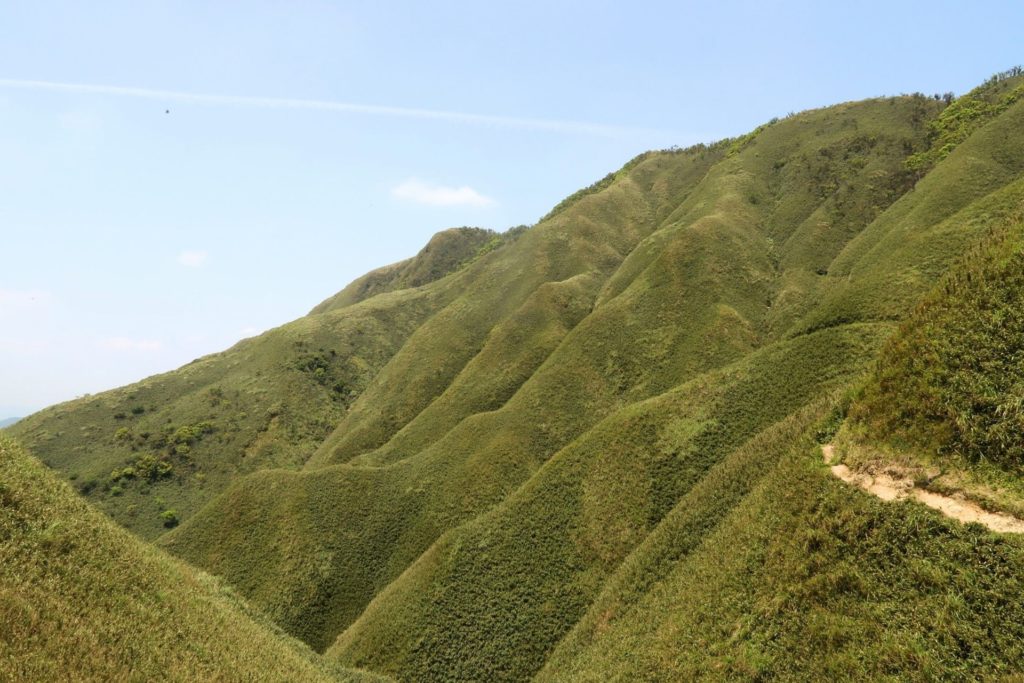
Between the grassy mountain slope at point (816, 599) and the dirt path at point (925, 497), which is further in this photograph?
the dirt path at point (925, 497)

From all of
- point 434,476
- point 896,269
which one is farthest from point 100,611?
point 896,269

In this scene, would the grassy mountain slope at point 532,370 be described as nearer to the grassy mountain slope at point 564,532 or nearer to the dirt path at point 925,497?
the grassy mountain slope at point 564,532

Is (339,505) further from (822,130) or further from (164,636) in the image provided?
(822,130)

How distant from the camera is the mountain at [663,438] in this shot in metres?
24.1

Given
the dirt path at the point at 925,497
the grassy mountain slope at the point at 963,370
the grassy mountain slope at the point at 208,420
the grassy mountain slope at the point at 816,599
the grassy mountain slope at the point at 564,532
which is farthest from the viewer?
the grassy mountain slope at the point at 208,420

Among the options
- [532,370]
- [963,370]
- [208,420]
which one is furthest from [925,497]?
[208,420]

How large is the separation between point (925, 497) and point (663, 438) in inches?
1209

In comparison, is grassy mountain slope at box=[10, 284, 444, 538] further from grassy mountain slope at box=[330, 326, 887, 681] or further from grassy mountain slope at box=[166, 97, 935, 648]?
grassy mountain slope at box=[330, 326, 887, 681]

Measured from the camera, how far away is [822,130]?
136 metres

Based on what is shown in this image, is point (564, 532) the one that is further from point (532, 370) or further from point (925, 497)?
point (532, 370)

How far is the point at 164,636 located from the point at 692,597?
29.8 metres

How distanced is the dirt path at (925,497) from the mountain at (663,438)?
0.43 m

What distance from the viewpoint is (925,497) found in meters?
23.8

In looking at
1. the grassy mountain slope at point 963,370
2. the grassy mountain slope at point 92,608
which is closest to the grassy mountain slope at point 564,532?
the grassy mountain slope at point 963,370
